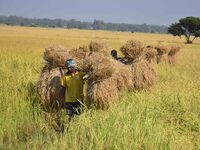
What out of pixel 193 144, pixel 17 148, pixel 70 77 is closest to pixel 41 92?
pixel 70 77

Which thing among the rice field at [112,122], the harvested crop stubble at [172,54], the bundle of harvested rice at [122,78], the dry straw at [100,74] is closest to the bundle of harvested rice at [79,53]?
the dry straw at [100,74]

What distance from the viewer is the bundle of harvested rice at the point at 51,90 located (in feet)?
31.2

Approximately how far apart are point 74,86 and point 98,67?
60 cm

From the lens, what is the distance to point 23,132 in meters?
8.31

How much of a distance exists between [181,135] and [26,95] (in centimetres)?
410

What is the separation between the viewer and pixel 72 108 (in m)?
8.73

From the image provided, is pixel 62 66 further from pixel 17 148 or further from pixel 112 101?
pixel 17 148

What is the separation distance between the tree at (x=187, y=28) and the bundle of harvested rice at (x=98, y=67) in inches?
2461

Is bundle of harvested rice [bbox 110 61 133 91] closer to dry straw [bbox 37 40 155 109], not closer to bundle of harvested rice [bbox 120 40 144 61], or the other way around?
dry straw [bbox 37 40 155 109]

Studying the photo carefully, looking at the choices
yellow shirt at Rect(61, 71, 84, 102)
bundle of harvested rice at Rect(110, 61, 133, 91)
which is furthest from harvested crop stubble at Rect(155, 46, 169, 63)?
yellow shirt at Rect(61, 71, 84, 102)

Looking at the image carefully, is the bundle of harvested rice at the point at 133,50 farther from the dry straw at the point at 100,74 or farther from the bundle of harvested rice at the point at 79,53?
the bundle of harvested rice at the point at 79,53

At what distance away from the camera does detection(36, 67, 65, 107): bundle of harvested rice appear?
9523mm

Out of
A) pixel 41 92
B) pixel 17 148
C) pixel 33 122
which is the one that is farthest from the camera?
pixel 41 92

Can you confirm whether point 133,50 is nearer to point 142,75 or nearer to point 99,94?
point 142,75
